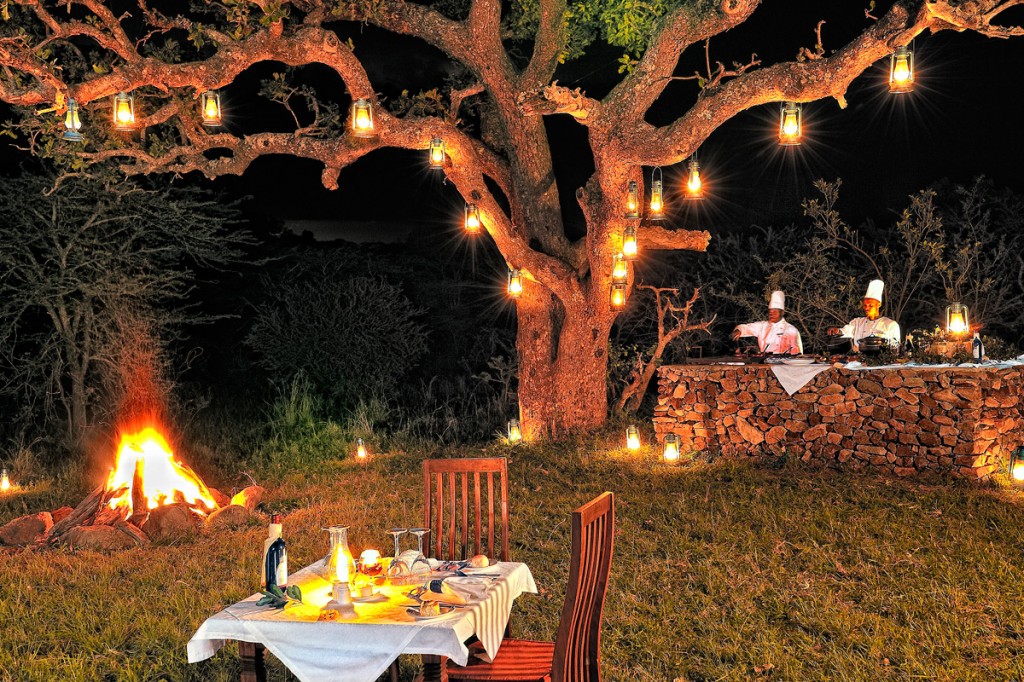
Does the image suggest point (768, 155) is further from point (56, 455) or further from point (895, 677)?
point (895, 677)

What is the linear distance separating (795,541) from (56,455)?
8.69 m

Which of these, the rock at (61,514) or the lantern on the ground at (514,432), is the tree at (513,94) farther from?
the rock at (61,514)

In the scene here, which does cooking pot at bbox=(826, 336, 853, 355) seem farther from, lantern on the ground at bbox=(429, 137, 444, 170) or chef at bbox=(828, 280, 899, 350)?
lantern on the ground at bbox=(429, 137, 444, 170)

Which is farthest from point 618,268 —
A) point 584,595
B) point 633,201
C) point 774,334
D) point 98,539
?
point 584,595

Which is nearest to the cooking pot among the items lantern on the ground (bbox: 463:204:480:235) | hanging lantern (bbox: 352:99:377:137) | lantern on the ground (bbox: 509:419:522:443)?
lantern on the ground (bbox: 509:419:522:443)

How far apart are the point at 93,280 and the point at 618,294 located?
6335mm

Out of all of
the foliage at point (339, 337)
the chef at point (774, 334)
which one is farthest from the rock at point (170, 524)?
the foliage at point (339, 337)

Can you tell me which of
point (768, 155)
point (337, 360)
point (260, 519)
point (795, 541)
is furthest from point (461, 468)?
point (768, 155)

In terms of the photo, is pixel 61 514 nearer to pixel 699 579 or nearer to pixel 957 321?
pixel 699 579

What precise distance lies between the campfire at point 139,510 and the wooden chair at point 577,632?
450 cm

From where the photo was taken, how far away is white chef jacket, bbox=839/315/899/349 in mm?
9867

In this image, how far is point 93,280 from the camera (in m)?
12.2

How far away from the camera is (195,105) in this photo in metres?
10.3

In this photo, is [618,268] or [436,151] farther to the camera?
[618,268]
